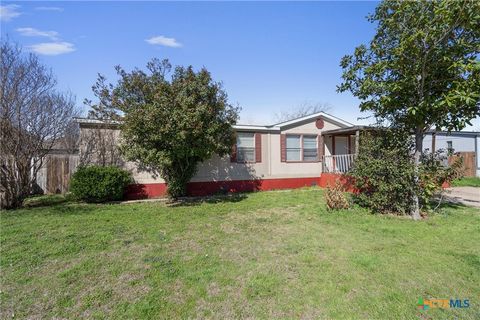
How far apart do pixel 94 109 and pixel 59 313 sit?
9.13 meters

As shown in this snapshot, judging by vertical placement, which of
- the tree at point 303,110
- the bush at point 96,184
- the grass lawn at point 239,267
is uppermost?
the tree at point 303,110

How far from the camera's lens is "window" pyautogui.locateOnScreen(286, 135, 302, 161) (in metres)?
12.9

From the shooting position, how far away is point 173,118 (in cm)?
756

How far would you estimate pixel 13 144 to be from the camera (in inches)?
319

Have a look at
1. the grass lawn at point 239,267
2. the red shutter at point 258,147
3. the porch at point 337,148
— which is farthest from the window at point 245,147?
the grass lawn at point 239,267

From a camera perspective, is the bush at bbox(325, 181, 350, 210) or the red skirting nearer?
the bush at bbox(325, 181, 350, 210)

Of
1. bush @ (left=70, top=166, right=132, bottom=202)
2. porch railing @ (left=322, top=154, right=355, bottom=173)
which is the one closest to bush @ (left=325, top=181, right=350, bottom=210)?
porch railing @ (left=322, top=154, right=355, bottom=173)

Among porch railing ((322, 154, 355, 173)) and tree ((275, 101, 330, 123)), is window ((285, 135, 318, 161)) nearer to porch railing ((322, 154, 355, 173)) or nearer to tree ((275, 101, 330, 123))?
porch railing ((322, 154, 355, 173))

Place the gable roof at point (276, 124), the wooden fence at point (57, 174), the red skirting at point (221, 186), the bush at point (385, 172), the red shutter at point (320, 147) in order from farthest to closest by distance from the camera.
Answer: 1. the red shutter at point (320, 147)
2. the wooden fence at point (57, 174)
3. the red skirting at point (221, 186)
4. the gable roof at point (276, 124)
5. the bush at point (385, 172)

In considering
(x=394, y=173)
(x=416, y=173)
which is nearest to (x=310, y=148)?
(x=394, y=173)

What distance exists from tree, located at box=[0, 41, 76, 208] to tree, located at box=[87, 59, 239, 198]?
6.90 ft

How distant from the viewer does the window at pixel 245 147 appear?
39.0 ft

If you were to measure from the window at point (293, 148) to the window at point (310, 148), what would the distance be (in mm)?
336

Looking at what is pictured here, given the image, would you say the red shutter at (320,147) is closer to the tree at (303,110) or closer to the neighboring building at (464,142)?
the neighboring building at (464,142)
